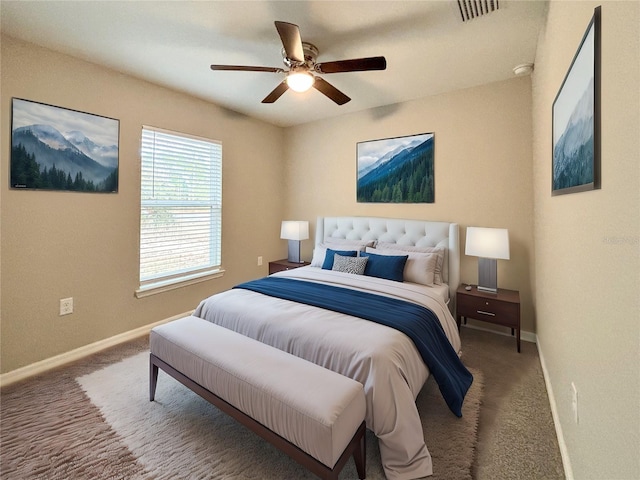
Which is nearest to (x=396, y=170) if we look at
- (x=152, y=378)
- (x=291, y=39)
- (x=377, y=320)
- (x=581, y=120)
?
(x=291, y=39)

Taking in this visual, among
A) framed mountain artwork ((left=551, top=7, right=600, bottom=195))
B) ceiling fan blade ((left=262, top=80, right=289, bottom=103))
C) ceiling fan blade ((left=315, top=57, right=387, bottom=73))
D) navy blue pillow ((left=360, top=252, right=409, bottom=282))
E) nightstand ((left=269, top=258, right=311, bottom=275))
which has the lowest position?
nightstand ((left=269, top=258, right=311, bottom=275))

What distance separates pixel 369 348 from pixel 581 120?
55.2 inches

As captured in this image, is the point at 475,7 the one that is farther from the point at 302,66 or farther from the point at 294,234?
the point at 294,234

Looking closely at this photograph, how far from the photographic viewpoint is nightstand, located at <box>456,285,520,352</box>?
2.73 meters

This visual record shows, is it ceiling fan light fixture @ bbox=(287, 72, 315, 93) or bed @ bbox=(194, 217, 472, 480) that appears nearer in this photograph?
bed @ bbox=(194, 217, 472, 480)

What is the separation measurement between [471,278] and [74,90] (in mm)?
4285

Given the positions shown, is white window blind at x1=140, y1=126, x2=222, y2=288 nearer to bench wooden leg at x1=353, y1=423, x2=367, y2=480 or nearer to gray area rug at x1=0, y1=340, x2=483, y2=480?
gray area rug at x1=0, y1=340, x2=483, y2=480

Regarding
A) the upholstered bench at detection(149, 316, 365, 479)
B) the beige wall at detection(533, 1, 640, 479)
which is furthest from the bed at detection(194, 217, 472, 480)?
the beige wall at detection(533, 1, 640, 479)

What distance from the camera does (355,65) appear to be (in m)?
2.04

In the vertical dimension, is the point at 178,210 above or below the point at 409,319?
above

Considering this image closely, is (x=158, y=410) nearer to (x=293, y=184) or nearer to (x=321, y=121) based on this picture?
(x=293, y=184)

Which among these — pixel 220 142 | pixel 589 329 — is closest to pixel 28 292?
pixel 220 142

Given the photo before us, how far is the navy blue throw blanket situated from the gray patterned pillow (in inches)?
22.0

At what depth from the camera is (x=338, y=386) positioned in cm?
144
